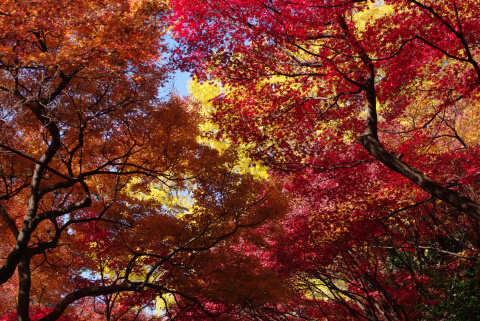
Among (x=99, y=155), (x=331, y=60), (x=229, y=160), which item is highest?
(x=99, y=155)

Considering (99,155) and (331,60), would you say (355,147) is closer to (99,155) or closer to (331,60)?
(331,60)

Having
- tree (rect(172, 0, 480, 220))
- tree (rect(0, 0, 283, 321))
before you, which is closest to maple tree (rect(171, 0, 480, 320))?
tree (rect(172, 0, 480, 220))

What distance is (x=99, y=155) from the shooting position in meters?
9.31

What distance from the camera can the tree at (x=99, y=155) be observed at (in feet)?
20.5

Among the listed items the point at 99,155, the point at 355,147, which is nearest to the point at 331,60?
the point at 355,147

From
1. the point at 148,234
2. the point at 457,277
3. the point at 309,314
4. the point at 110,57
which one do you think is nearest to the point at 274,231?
the point at 148,234

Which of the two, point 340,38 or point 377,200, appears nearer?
point 340,38

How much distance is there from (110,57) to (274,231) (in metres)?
6.29

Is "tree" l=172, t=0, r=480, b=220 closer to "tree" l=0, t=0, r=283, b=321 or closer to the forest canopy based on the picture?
the forest canopy

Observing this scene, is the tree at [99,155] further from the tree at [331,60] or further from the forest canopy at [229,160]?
the tree at [331,60]

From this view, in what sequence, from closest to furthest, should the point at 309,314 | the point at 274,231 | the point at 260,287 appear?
the point at 260,287, the point at 274,231, the point at 309,314

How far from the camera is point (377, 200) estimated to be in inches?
336

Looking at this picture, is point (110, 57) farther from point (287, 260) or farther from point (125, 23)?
point (287, 260)

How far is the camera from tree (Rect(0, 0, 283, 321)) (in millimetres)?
6246
